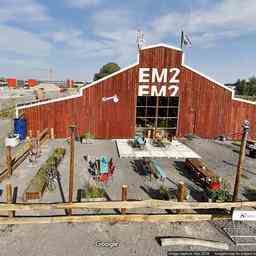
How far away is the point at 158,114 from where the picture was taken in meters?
22.5

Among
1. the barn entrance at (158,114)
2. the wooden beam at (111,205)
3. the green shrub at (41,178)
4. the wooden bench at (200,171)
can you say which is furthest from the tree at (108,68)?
the wooden beam at (111,205)

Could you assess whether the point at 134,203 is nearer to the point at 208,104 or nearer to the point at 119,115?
the point at 119,115

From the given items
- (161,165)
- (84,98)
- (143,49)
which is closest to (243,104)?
(143,49)

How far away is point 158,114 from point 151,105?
115 centimetres

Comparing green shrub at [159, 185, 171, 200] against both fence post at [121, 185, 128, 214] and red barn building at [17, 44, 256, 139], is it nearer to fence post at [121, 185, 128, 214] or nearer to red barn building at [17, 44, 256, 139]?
fence post at [121, 185, 128, 214]

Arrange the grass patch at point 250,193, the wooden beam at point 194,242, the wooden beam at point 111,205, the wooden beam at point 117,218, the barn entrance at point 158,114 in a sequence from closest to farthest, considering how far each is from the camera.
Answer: the wooden beam at point 194,242, the wooden beam at point 111,205, the wooden beam at point 117,218, the grass patch at point 250,193, the barn entrance at point 158,114

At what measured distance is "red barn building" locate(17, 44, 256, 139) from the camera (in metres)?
20.5

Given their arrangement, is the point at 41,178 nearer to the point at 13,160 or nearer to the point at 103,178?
the point at 13,160

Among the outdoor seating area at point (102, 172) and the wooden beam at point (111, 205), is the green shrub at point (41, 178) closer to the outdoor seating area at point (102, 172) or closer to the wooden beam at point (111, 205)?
the wooden beam at point (111, 205)

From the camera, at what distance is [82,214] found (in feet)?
30.9

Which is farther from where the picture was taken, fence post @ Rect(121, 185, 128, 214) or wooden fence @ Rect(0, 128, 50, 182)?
wooden fence @ Rect(0, 128, 50, 182)

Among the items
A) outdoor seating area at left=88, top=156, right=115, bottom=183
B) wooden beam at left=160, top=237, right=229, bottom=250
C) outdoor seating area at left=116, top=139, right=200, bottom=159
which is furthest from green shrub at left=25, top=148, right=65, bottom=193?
wooden beam at left=160, top=237, right=229, bottom=250

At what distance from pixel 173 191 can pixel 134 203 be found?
3523 mm

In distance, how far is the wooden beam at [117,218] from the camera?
8703mm
